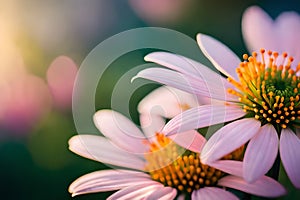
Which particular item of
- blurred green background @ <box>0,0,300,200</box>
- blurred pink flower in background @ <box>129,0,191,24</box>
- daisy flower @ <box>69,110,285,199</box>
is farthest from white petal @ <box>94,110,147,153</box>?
blurred pink flower in background @ <box>129,0,191,24</box>

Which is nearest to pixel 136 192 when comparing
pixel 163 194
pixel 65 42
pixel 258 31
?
pixel 163 194

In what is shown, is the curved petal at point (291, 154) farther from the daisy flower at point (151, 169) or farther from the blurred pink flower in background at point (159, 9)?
the blurred pink flower in background at point (159, 9)

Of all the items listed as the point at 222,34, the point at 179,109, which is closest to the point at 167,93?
the point at 179,109

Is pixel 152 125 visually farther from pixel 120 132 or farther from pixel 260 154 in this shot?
pixel 260 154

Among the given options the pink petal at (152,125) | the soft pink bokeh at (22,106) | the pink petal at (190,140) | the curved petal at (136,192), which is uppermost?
the soft pink bokeh at (22,106)

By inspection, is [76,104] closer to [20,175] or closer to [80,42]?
[20,175]

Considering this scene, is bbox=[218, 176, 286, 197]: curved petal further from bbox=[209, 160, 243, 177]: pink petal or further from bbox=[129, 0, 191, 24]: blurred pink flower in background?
bbox=[129, 0, 191, 24]: blurred pink flower in background

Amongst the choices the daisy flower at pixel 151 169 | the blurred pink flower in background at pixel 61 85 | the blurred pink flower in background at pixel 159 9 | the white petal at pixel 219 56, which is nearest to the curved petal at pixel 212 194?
the daisy flower at pixel 151 169
